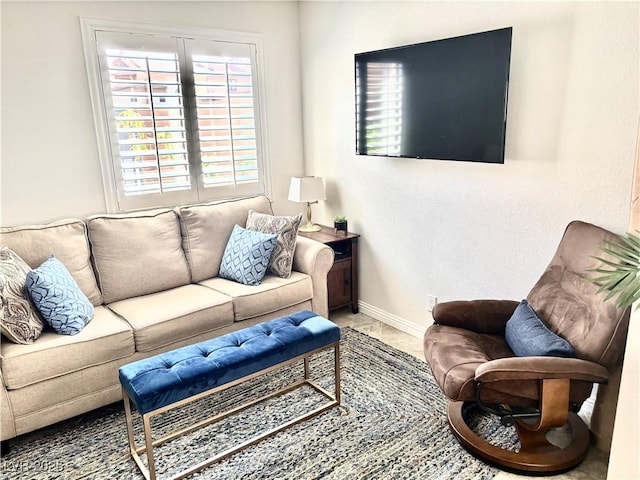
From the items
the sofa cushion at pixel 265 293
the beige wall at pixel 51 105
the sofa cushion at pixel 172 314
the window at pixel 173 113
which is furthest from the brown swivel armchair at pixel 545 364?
the beige wall at pixel 51 105

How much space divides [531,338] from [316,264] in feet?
4.99

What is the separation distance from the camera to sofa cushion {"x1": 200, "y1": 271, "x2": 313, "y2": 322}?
290 centimetres

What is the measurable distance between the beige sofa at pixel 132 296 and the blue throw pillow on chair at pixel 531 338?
137 cm

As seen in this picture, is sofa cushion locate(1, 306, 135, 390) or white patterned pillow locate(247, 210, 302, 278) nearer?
sofa cushion locate(1, 306, 135, 390)

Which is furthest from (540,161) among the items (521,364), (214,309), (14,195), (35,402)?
(14,195)

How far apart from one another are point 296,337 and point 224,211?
1379 mm

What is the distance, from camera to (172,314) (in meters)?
2.66

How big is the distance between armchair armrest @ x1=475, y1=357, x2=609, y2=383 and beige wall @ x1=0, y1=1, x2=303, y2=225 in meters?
2.66

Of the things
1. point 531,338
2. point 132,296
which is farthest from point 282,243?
point 531,338

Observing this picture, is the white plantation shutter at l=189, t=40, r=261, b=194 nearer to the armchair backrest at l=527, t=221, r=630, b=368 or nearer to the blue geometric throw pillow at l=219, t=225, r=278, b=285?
the blue geometric throw pillow at l=219, t=225, r=278, b=285

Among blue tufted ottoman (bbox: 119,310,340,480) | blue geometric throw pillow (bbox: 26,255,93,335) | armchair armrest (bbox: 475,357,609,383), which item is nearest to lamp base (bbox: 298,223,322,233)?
blue tufted ottoman (bbox: 119,310,340,480)

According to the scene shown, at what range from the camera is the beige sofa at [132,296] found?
7.41ft

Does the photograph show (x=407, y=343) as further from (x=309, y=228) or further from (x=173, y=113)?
(x=173, y=113)

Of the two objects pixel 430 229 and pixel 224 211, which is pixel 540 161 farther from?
pixel 224 211
